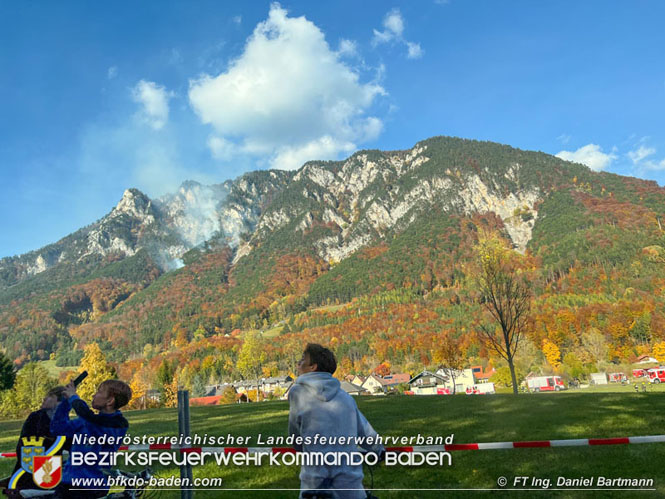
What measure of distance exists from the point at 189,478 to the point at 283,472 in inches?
175

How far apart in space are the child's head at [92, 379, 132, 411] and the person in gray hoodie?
2.20 metres

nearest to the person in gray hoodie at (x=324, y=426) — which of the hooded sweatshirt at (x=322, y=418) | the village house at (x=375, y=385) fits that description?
the hooded sweatshirt at (x=322, y=418)

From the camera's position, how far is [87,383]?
175 ft

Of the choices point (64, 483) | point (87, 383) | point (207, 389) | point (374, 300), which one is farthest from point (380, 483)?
point (374, 300)

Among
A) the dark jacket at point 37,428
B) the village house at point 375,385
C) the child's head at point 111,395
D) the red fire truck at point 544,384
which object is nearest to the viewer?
the child's head at point 111,395

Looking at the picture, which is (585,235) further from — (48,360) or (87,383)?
(48,360)

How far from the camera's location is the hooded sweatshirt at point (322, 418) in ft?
11.2

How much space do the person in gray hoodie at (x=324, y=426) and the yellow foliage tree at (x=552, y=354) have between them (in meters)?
112

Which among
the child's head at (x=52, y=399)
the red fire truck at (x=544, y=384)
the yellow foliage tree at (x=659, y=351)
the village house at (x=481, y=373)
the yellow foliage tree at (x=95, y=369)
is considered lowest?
the village house at (x=481, y=373)

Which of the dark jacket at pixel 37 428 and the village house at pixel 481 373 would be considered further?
the village house at pixel 481 373

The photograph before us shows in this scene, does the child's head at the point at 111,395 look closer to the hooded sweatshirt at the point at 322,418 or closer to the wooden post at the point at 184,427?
the wooden post at the point at 184,427

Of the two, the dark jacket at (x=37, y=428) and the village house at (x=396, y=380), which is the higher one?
the dark jacket at (x=37, y=428)

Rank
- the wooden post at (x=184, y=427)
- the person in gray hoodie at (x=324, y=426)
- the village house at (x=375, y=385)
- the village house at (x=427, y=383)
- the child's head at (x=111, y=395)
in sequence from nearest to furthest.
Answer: the person in gray hoodie at (x=324, y=426) < the child's head at (x=111, y=395) < the wooden post at (x=184, y=427) < the village house at (x=427, y=383) < the village house at (x=375, y=385)

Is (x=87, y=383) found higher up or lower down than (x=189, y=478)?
lower down
